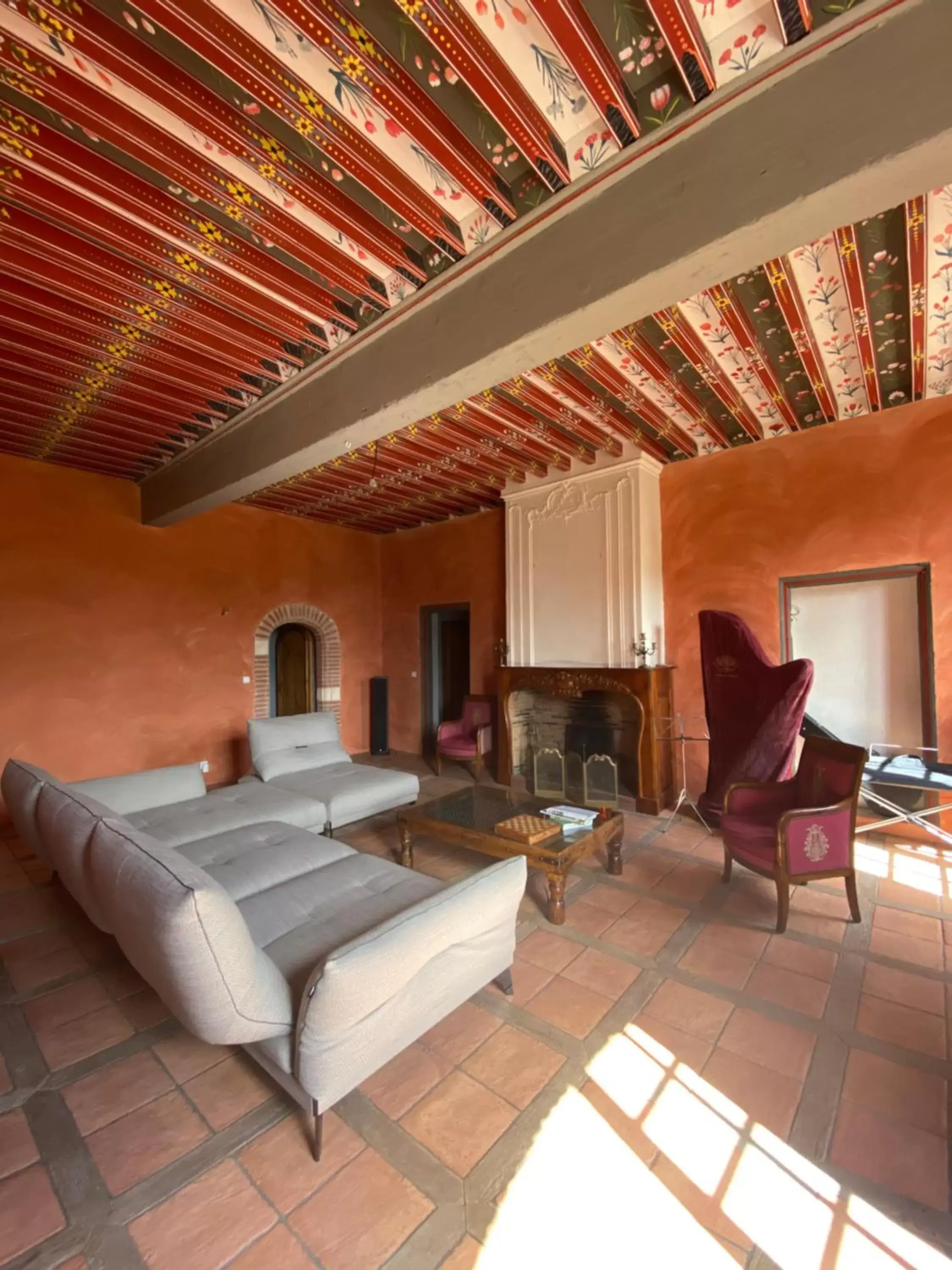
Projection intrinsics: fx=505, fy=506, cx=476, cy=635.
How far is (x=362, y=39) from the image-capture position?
4.60ft

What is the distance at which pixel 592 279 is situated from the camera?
5.76ft

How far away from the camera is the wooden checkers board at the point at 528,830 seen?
9.21 feet

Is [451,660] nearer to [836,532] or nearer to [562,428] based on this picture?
[562,428]

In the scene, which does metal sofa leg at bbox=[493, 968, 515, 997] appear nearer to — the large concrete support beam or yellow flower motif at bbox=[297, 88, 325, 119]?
the large concrete support beam

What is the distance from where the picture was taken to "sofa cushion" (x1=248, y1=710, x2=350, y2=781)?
4012mm

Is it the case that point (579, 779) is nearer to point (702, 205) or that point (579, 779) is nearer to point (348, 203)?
point (702, 205)

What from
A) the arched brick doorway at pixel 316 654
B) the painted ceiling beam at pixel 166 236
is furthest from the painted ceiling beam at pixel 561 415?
the arched brick doorway at pixel 316 654

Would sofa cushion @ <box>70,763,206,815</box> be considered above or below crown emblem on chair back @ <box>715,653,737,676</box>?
below

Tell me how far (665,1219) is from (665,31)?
308 cm

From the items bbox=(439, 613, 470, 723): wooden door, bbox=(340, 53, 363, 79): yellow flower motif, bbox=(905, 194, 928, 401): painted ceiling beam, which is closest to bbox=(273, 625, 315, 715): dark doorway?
bbox=(439, 613, 470, 723): wooden door

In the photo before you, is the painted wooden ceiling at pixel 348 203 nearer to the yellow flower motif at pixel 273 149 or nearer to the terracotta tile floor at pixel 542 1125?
the yellow flower motif at pixel 273 149

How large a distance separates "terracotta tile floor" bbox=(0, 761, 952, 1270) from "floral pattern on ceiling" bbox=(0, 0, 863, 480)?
10.0 ft

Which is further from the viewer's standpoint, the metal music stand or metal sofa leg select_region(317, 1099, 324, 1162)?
the metal music stand

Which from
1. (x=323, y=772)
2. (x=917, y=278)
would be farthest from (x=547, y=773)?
(x=917, y=278)
